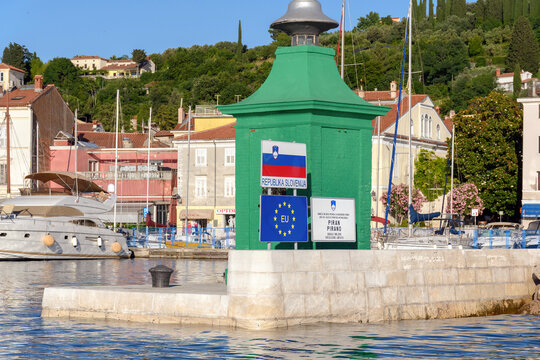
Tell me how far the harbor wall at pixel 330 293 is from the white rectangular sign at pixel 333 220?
1.12 metres

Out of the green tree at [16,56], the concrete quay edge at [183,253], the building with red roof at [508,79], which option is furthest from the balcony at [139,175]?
the green tree at [16,56]

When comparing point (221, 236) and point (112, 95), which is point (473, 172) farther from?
point (112, 95)

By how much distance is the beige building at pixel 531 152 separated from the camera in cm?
6512

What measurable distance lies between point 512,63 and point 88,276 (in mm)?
122954

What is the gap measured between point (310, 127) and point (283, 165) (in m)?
1.75

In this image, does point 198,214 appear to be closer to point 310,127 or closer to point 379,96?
point 379,96

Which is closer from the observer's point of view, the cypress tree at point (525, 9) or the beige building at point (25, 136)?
the beige building at point (25, 136)

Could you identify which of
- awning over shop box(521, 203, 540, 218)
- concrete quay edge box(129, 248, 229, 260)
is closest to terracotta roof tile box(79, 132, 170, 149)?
concrete quay edge box(129, 248, 229, 260)

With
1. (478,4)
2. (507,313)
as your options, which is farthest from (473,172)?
(478,4)

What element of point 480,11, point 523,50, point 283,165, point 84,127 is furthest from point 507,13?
point 283,165

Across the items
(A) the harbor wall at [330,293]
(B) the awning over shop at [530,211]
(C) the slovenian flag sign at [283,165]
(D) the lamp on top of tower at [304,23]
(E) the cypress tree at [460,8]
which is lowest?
(A) the harbor wall at [330,293]

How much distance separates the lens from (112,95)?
17800 cm

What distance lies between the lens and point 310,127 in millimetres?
23375

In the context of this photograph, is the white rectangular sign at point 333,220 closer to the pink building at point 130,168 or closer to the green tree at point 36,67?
the pink building at point 130,168
